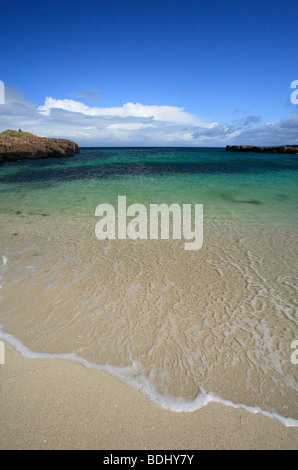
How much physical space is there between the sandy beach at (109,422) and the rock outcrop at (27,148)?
3686 centimetres

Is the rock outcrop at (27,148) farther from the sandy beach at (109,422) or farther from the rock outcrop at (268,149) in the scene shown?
the rock outcrop at (268,149)

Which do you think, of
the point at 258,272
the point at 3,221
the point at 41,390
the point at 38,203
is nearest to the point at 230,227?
the point at 258,272

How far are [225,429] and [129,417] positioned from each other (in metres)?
0.92

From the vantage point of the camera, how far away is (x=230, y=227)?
802 cm

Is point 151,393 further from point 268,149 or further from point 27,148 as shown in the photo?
point 268,149

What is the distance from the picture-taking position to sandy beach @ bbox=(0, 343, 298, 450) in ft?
7.05

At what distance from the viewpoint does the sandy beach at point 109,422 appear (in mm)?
2148

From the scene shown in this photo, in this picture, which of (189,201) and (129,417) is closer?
(129,417)

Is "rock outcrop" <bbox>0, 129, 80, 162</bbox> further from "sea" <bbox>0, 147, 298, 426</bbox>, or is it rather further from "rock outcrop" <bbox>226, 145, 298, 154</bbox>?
"rock outcrop" <bbox>226, 145, 298, 154</bbox>

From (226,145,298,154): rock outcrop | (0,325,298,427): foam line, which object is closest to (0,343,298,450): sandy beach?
(0,325,298,427): foam line

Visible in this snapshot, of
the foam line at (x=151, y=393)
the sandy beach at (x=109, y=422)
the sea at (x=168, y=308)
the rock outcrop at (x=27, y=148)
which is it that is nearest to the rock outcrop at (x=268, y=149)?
the rock outcrop at (x=27, y=148)

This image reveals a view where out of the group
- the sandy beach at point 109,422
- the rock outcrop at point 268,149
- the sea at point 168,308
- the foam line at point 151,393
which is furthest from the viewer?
the rock outcrop at point 268,149

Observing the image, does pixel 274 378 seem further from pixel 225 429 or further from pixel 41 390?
pixel 41 390

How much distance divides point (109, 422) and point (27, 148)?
40.1 metres
